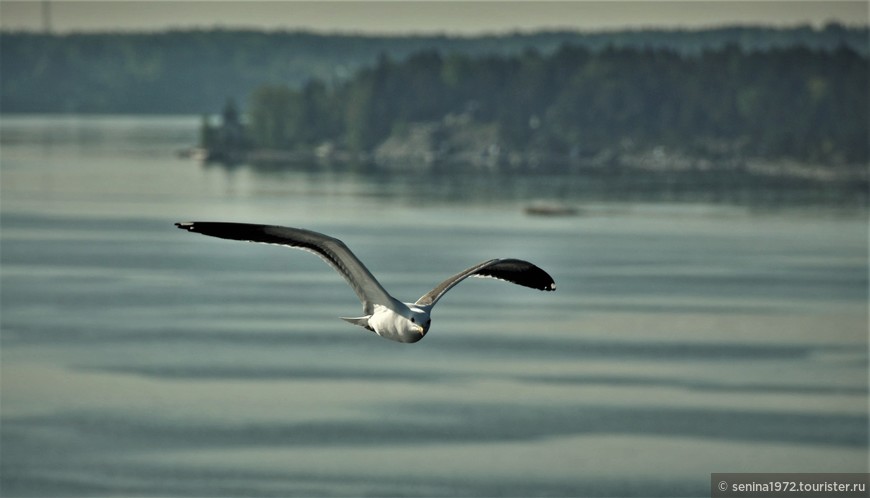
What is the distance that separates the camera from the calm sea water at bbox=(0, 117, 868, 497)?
4572cm

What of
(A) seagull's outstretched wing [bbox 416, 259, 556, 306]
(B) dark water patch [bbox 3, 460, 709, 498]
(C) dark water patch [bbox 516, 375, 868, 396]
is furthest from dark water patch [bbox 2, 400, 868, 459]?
(A) seagull's outstretched wing [bbox 416, 259, 556, 306]

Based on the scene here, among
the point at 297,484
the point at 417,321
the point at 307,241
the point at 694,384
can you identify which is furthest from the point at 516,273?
the point at 694,384

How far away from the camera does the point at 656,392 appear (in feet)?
178

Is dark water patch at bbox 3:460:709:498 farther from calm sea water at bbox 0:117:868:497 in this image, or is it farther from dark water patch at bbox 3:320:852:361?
dark water patch at bbox 3:320:852:361

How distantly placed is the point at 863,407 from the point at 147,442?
21.0 meters

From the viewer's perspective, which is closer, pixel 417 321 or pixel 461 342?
pixel 417 321

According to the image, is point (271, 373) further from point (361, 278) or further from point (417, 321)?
point (417, 321)

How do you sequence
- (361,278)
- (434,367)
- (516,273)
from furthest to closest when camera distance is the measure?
(434,367)
(516,273)
(361,278)

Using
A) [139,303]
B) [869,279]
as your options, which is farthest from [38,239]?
[869,279]

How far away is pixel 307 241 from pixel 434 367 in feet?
138

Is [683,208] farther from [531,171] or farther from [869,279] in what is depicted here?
[531,171]

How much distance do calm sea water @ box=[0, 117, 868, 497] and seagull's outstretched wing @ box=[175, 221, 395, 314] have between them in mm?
26730

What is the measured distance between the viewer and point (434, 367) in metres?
58.5

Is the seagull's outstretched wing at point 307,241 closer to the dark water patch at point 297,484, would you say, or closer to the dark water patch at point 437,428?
the dark water patch at point 297,484
